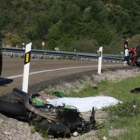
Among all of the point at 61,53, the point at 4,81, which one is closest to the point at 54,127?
the point at 4,81

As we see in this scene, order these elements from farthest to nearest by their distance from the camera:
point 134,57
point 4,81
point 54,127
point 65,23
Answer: point 65,23, point 134,57, point 4,81, point 54,127

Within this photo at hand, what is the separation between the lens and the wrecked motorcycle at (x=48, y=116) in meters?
6.81

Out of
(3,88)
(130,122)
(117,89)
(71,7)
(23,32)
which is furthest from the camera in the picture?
(71,7)

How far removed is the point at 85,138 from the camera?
22.6 ft

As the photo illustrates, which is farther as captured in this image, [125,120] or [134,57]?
[134,57]

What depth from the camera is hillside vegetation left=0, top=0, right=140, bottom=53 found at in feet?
195

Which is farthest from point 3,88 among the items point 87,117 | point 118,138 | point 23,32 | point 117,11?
point 117,11

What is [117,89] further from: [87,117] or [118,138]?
[118,138]

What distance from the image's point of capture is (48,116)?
271 inches

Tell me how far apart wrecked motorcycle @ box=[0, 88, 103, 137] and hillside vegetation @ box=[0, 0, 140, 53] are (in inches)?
1678

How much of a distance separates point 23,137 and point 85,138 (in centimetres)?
93

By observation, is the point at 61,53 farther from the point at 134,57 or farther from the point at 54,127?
the point at 54,127

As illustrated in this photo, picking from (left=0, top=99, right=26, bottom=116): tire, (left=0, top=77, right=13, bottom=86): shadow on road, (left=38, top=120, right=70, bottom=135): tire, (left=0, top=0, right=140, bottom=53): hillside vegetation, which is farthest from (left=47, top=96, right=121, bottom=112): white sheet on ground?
(left=0, top=0, right=140, bottom=53): hillside vegetation

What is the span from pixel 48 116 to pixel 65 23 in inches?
2228
